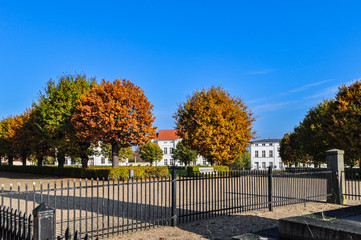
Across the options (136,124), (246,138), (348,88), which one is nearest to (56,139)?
(136,124)

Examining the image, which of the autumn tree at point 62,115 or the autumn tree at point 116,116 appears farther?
the autumn tree at point 62,115

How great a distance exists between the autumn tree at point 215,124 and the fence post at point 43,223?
28.6 m

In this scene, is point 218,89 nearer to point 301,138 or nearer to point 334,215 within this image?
point 301,138

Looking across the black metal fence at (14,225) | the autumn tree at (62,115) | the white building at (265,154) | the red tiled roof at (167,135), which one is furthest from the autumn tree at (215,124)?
the red tiled roof at (167,135)

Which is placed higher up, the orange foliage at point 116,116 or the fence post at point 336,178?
the orange foliage at point 116,116

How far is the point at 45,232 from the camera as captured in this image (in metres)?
4.61

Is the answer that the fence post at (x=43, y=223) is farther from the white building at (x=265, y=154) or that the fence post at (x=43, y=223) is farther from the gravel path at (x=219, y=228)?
the white building at (x=265, y=154)

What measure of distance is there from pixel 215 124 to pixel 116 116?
11.5 meters

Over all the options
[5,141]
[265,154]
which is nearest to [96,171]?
[5,141]

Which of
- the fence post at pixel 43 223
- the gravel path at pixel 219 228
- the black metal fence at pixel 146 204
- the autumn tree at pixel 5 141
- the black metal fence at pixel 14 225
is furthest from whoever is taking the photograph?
the autumn tree at pixel 5 141

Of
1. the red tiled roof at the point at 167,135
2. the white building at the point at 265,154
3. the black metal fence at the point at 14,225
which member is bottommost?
the white building at the point at 265,154

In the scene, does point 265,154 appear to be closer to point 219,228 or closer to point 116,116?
point 116,116

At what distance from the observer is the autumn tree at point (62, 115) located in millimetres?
30734

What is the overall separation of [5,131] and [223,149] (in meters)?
37.5
